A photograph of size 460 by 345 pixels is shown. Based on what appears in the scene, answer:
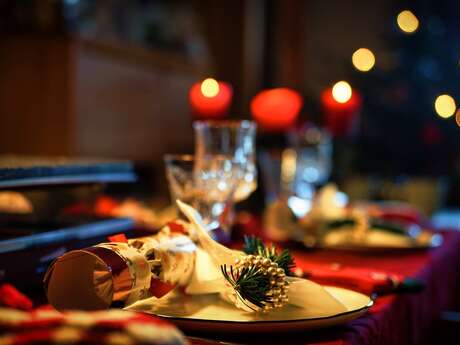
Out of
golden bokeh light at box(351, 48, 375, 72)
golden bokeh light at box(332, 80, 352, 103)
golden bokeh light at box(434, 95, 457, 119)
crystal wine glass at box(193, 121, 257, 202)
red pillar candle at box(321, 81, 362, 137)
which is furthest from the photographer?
golden bokeh light at box(351, 48, 375, 72)

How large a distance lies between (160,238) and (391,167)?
3156 mm

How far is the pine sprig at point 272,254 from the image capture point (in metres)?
0.56

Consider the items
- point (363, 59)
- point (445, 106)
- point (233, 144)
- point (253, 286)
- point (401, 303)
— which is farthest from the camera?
point (363, 59)

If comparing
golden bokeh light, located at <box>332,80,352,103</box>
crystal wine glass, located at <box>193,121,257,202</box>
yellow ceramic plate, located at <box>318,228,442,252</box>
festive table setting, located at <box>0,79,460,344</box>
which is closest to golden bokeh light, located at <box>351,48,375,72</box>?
golden bokeh light, located at <box>332,80,352,103</box>

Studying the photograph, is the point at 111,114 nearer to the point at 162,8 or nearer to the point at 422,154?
the point at 162,8

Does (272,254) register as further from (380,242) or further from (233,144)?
(380,242)

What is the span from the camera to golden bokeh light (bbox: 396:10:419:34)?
328 cm

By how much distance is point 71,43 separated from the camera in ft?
7.57

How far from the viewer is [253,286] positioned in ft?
1.74

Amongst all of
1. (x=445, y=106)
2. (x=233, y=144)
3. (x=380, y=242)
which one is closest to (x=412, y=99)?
(x=445, y=106)

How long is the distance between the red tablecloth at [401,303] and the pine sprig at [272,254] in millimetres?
63

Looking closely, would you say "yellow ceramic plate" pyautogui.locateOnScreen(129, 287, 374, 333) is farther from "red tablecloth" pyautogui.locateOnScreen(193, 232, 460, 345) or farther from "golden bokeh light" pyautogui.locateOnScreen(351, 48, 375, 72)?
"golden bokeh light" pyautogui.locateOnScreen(351, 48, 375, 72)

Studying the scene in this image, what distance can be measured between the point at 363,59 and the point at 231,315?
3178mm

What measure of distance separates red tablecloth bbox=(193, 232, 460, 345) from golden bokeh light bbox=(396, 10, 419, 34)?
1.99m
